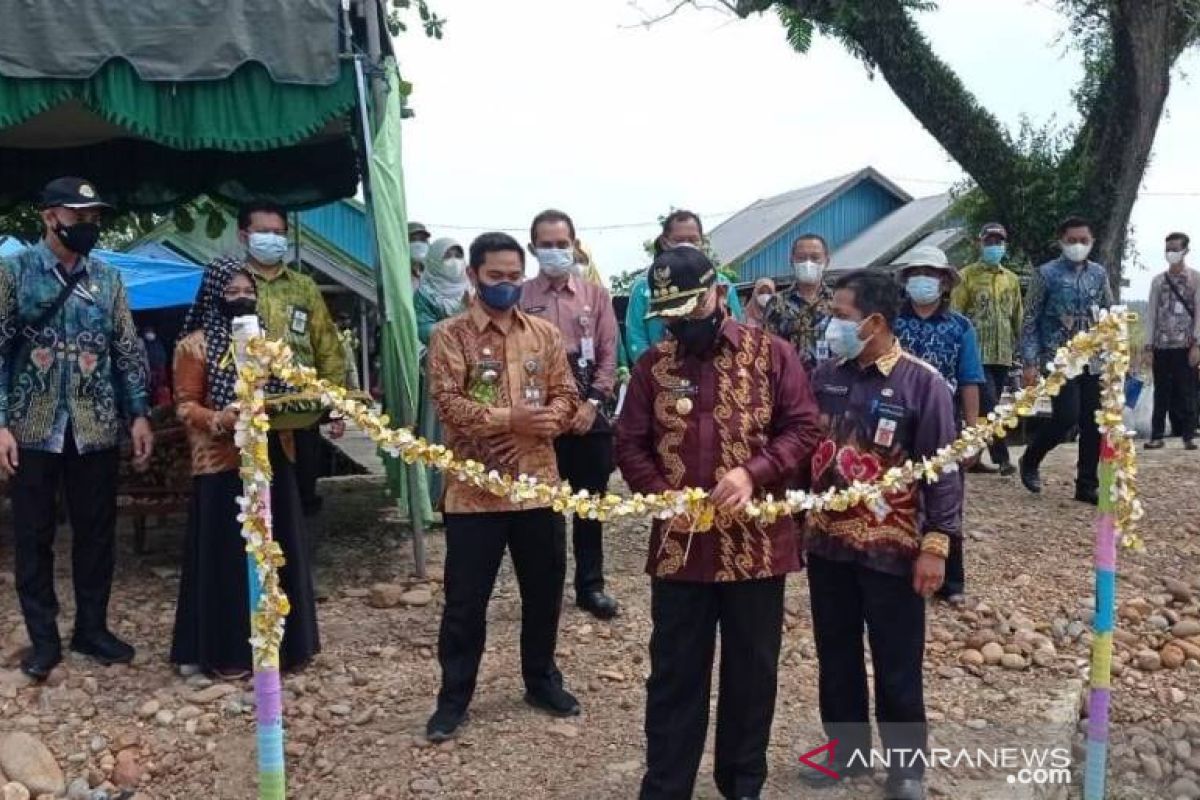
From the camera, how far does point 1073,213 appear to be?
463 inches

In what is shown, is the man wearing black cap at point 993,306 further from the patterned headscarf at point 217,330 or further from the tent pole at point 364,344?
the tent pole at point 364,344

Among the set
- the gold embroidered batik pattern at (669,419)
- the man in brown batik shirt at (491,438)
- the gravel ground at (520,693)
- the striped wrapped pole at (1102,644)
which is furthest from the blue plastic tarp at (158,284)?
the striped wrapped pole at (1102,644)

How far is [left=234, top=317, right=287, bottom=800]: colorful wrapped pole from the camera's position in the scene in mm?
2867

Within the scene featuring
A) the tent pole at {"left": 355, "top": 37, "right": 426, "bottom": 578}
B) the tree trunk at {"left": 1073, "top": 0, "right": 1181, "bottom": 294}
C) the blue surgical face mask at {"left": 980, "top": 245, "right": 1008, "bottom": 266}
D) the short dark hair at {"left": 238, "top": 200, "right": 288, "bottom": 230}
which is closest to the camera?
the short dark hair at {"left": 238, "top": 200, "right": 288, "bottom": 230}

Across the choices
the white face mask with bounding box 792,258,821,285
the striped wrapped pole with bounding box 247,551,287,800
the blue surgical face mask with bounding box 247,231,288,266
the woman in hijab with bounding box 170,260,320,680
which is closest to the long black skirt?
the woman in hijab with bounding box 170,260,320,680

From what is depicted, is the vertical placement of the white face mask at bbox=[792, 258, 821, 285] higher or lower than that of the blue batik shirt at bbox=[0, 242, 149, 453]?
higher

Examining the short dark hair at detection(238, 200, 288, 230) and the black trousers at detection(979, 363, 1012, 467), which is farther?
the black trousers at detection(979, 363, 1012, 467)

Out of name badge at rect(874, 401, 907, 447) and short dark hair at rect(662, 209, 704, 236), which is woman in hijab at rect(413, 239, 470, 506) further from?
name badge at rect(874, 401, 907, 447)

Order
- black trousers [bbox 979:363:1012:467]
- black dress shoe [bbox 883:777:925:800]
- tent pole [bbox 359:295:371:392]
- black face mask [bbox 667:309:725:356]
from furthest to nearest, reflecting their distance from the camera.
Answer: tent pole [bbox 359:295:371:392], black trousers [bbox 979:363:1012:467], black dress shoe [bbox 883:777:925:800], black face mask [bbox 667:309:725:356]

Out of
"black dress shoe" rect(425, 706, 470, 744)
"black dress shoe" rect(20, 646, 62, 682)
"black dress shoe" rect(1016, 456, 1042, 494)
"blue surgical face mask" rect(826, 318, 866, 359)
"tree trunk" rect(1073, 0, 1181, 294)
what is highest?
"tree trunk" rect(1073, 0, 1181, 294)

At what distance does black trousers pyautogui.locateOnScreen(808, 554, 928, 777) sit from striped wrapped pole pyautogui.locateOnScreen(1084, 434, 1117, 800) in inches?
21.5

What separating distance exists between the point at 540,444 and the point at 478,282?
0.62 meters

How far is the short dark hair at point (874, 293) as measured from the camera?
3297mm

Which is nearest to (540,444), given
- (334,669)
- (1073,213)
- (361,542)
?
(334,669)
